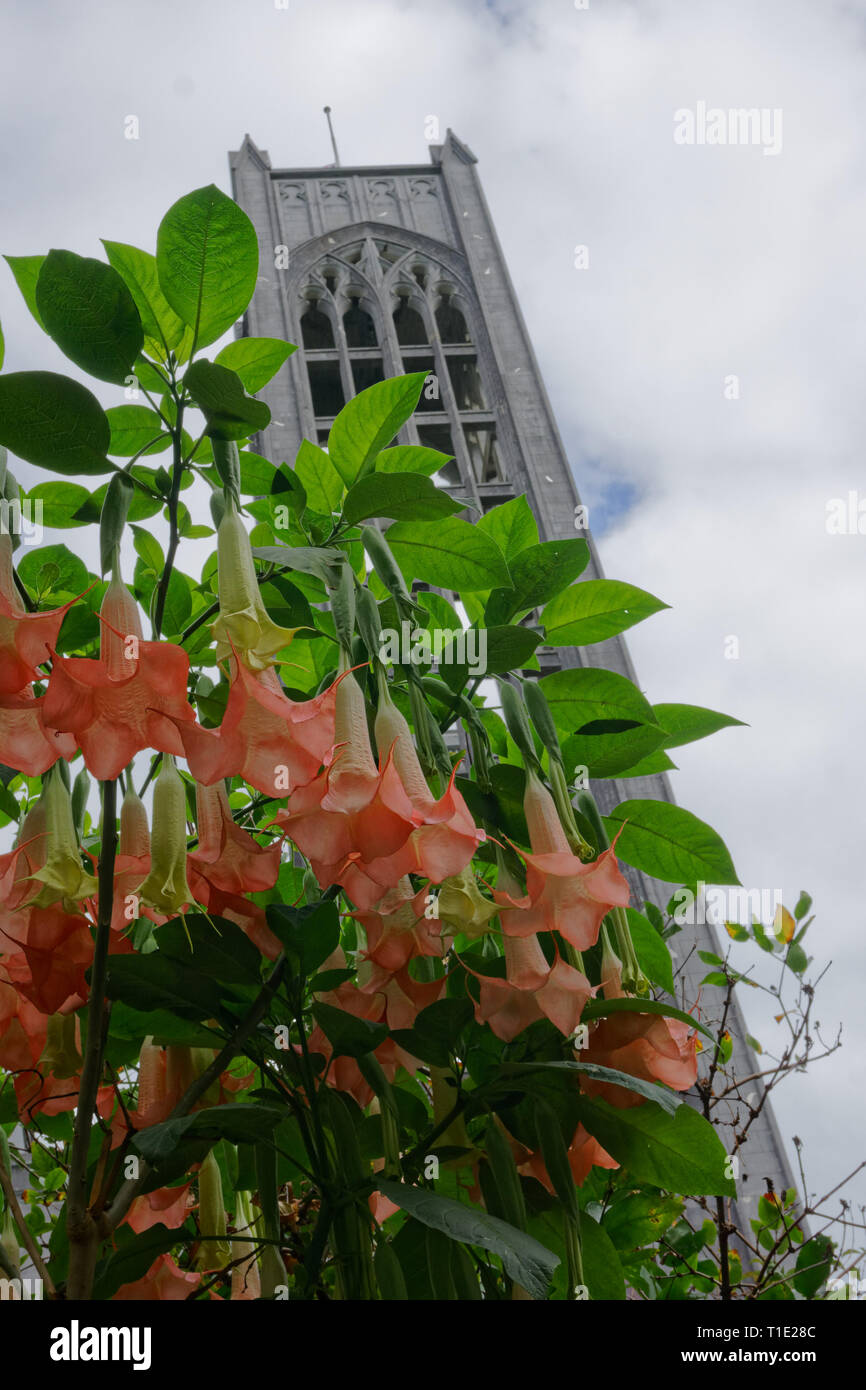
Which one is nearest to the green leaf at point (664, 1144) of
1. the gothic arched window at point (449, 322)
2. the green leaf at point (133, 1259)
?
the green leaf at point (133, 1259)

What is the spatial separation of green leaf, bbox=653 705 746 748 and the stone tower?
11.2 meters

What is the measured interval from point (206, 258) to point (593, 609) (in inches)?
20.1

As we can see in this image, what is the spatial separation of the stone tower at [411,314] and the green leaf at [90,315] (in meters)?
11.6

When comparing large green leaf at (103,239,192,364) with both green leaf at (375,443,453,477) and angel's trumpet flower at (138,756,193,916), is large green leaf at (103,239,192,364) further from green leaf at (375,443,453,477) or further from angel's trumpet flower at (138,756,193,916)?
angel's trumpet flower at (138,756,193,916)

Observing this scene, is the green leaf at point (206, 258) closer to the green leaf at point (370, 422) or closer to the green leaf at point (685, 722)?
the green leaf at point (370, 422)

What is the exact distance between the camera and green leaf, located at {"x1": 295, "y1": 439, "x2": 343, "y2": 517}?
1.07m

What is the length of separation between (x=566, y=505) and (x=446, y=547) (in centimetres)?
1254

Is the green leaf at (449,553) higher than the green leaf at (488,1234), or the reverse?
the green leaf at (449,553)

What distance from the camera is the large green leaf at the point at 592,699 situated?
100cm

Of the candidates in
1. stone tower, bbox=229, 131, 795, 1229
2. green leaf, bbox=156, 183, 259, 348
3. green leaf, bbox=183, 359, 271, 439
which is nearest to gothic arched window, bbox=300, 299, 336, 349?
stone tower, bbox=229, 131, 795, 1229

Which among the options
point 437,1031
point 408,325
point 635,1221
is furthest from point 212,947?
point 408,325

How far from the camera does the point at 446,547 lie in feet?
3.24
